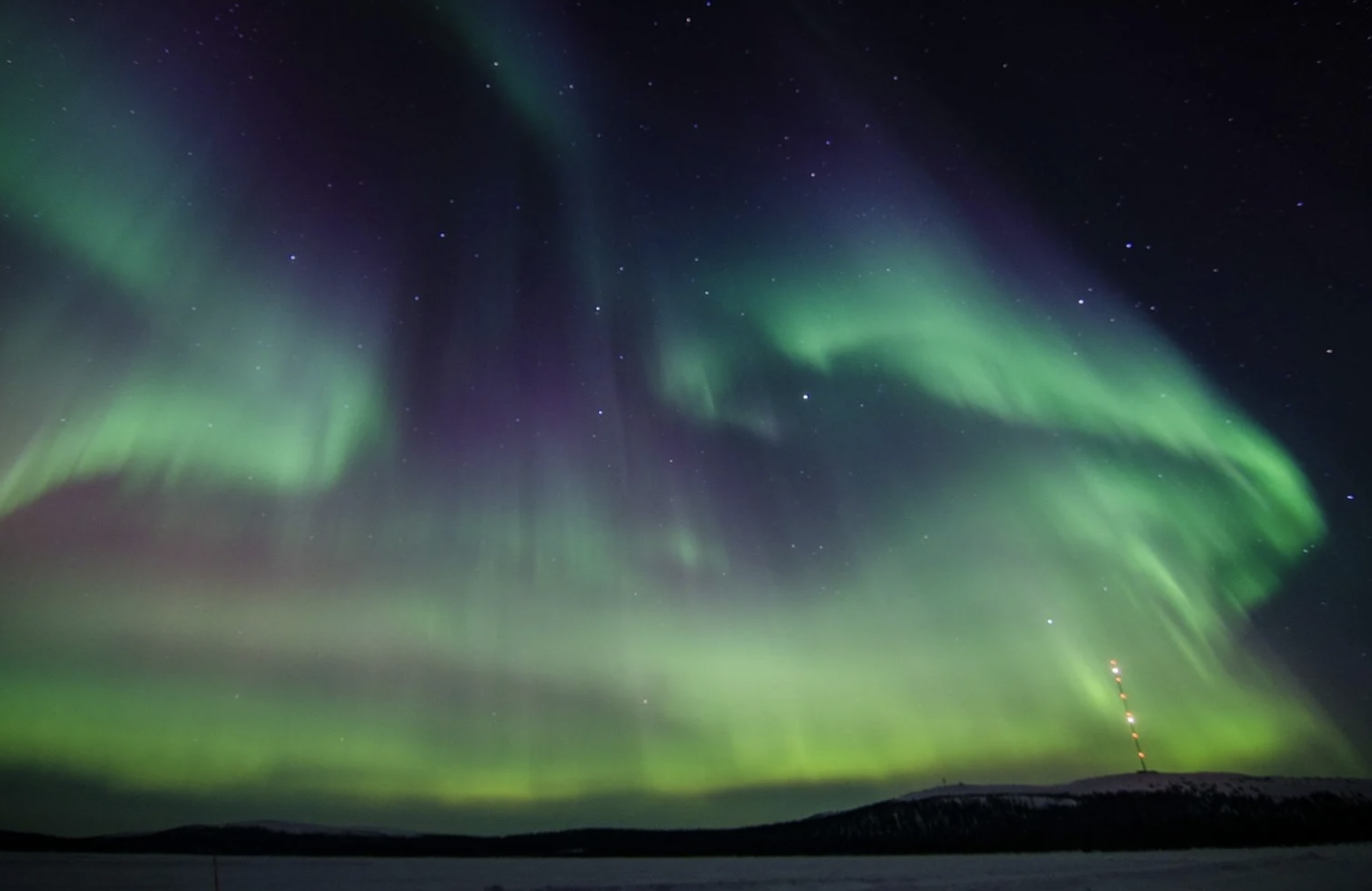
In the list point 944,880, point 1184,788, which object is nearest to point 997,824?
point 1184,788

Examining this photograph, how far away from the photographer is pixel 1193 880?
19.1 metres

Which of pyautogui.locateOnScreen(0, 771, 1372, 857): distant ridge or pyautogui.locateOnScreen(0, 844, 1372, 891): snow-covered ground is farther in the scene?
pyautogui.locateOnScreen(0, 771, 1372, 857): distant ridge

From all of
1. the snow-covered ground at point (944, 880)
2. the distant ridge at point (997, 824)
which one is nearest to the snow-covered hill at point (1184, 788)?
the distant ridge at point (997, 824)

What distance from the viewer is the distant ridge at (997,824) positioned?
6519 centimetres

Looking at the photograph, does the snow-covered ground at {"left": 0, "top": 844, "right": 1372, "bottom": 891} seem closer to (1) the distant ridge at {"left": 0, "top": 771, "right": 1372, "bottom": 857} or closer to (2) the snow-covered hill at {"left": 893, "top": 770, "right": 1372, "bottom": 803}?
(1) the distant ridge at {"left": 0, "top": 771, "right": 1372, "bottom": 857}

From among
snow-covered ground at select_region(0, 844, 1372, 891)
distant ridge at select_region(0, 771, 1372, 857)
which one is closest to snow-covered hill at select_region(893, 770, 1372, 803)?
distant ridge at select_region(0, 771, 1372, 857)

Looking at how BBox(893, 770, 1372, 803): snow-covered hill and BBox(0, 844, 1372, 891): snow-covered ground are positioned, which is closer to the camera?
BBox(0, 844, 1372, 891): snow-covered ground

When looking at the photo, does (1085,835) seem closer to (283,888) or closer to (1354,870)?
(1354,870)

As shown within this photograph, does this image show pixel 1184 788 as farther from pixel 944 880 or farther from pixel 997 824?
pixel 944 880

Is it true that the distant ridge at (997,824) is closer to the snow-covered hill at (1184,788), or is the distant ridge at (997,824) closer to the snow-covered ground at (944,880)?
the snow-covered hill at (1184,788)

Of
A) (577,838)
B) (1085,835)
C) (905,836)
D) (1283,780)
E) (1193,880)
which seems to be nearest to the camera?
(1193,880)

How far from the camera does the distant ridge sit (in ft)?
214

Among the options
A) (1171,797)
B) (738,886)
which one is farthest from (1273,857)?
(1171,797)

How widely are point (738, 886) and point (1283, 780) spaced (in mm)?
112970
